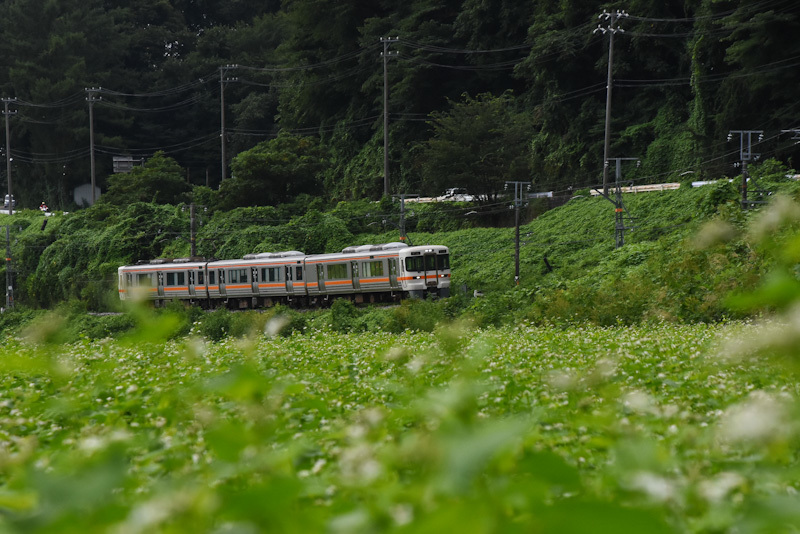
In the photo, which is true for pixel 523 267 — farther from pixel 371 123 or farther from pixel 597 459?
pixel 597 459

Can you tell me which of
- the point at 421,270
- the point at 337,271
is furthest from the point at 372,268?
the point at 421,270

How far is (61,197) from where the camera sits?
213 feet

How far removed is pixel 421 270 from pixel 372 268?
1548 mm

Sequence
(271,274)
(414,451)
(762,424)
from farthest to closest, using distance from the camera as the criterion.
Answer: (271,274) → (414,451) → (762,424)

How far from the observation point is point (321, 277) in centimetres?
3009

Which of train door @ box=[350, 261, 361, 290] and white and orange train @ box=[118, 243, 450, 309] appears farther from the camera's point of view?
train door @ box=[350, 261, 361, 290]

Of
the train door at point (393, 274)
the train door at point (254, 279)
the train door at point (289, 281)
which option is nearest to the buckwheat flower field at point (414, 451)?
the train door at point (393, 274)

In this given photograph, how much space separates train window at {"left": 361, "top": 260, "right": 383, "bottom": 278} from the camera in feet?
95.1

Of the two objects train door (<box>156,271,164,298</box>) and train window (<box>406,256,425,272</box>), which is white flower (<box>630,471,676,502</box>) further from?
train door (<box>156,271,164,298</box>)

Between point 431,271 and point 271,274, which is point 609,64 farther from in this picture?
point 271,274

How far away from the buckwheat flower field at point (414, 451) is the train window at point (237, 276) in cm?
2474

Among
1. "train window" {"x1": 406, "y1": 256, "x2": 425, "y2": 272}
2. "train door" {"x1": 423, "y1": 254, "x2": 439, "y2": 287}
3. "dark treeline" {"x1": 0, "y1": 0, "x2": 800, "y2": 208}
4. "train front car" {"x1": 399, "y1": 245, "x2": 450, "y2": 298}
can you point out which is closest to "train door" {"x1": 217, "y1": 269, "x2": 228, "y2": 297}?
"train front car" {"x1": 399, "y1": 245, "x2": 450, "y2": 298}

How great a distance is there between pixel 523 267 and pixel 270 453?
2820cm

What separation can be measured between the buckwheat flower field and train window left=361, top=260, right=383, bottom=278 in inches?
849
